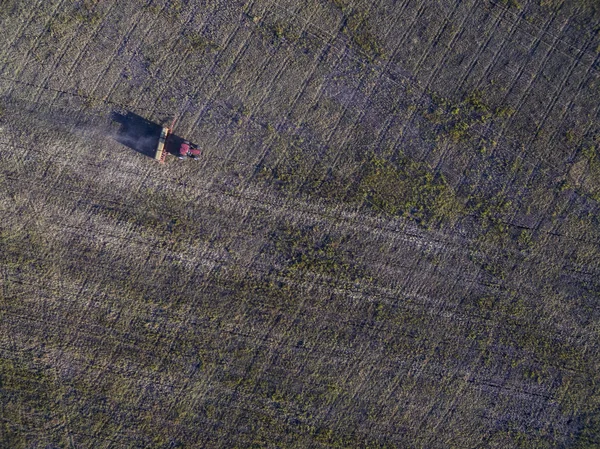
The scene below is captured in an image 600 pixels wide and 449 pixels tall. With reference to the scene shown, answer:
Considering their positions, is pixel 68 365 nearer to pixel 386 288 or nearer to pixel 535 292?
pixel 386 288

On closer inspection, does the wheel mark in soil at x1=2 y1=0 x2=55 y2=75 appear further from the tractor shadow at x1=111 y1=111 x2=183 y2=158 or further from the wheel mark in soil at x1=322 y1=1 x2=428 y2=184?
the wheel mark in soil at x1=322 y1=1 x2=428 y2=184

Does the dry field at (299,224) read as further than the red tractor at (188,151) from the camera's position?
Yes

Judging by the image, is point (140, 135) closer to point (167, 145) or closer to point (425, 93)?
point (167, 145)

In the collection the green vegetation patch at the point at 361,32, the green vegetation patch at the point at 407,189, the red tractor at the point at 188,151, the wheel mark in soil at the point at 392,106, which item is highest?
the green vegetation patch at the point at 361,32

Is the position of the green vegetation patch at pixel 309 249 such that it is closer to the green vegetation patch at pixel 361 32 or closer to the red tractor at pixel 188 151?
the red tractor at pixel 188 151

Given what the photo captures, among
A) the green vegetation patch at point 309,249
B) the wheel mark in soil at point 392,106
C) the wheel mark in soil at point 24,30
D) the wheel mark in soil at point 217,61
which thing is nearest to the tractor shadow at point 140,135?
the wheel mark in soil at point 217,61

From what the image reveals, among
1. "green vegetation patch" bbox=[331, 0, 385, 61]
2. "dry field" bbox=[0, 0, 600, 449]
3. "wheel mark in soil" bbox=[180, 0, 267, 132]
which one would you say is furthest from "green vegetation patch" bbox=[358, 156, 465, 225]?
"wheel mark in soil" bbox=[180, 0, 267, 132]

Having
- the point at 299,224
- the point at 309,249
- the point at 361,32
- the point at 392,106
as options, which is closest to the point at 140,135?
the point at 299,224
